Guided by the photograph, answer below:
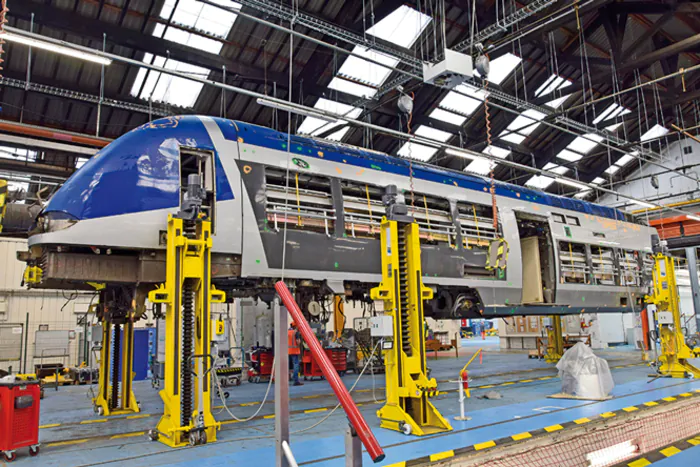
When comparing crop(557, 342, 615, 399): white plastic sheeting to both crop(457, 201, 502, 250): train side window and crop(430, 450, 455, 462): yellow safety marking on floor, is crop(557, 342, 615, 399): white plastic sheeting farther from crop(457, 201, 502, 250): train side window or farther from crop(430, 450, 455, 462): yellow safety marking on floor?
crop(430, 450, 455, 462): yellow safety marking on floor

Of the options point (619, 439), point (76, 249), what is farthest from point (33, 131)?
point (619, 439)

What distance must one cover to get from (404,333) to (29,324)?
1405 cm

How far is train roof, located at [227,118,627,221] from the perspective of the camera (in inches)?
289

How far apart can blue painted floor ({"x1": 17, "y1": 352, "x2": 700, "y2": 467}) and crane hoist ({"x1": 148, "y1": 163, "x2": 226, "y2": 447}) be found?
0.26 m

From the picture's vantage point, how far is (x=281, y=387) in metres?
3.10

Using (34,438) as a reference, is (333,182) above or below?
above

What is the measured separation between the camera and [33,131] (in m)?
11.5

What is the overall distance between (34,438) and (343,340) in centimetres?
1058

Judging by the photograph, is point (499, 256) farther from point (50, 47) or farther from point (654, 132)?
point (654, 132)

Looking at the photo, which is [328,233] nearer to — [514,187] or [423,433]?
[423,433]

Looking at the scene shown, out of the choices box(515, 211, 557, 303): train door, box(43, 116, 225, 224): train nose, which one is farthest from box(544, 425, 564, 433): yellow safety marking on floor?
box(43, 116, 225, 224): train nose

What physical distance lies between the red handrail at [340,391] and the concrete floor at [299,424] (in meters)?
2.43

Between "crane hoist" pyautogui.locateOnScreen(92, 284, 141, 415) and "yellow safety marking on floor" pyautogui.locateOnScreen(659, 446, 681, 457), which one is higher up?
"crane hoist" pyautogui.locateOnScreen(92, 284, 141, 415)

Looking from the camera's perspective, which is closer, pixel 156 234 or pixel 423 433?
pixel 423 433
